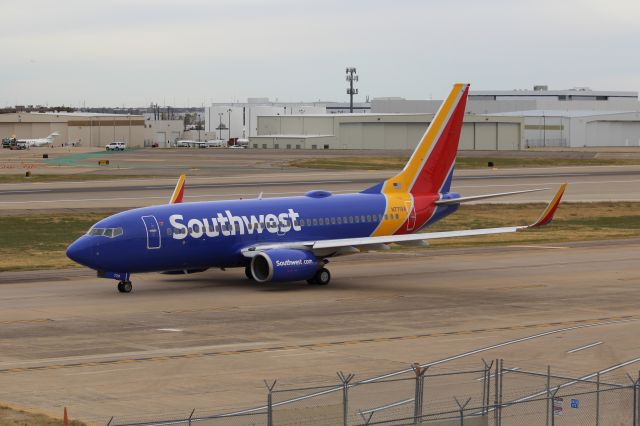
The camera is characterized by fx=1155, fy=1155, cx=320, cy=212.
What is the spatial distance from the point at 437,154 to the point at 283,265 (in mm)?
12928

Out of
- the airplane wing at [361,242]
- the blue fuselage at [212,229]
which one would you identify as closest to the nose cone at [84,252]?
the blue fuselage at [212,229]

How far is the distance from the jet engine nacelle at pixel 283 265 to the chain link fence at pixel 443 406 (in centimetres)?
2203

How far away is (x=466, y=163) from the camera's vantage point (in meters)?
154

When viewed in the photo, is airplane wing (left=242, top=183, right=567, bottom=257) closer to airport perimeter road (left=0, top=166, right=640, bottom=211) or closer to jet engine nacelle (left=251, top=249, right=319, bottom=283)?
jet engine nacelle (left=251, top=249, right=319, bottom=283)

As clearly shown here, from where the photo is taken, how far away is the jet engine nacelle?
50.0 m

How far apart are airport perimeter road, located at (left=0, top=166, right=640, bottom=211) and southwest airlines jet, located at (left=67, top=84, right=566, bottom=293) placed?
126 feet

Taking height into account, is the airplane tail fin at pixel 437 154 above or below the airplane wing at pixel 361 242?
above

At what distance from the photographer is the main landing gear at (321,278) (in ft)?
171

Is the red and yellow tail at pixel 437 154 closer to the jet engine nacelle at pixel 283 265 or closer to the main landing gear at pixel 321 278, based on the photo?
the main landing gear at pixel 321 278

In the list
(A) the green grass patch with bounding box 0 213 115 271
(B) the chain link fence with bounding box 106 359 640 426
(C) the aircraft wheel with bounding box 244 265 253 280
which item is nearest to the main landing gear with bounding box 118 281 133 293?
(C) the aircraft wheel with bounding box 244 265 253 280

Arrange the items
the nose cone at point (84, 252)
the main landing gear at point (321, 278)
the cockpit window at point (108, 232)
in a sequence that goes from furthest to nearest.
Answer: the main landing gear at point (321, 278) → the cockpit window at point (108, 232) → the nose cone at point (84, 252)

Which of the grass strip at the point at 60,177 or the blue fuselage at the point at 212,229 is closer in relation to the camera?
the blue fuselage at the point at 212,229

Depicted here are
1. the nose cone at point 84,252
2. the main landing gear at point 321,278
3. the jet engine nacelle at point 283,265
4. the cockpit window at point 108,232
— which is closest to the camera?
the nose cone at point 84,252

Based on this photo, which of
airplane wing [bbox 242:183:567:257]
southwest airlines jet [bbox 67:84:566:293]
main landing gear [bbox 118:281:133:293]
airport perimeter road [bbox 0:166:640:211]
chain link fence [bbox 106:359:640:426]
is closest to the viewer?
chain link fence [bbox 106:359:640:426]
